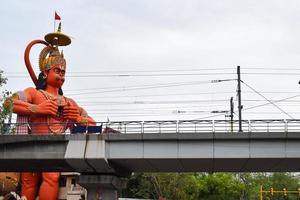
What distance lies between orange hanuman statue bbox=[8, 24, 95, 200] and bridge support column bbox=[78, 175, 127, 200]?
23.8 feet

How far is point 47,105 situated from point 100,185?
10163 millimetres

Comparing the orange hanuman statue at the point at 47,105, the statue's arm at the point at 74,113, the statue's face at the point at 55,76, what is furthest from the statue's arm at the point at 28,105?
the statue's face at the point at 55,76

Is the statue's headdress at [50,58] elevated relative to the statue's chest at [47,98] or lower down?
elevated

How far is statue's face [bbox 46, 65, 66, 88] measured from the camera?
38844mm

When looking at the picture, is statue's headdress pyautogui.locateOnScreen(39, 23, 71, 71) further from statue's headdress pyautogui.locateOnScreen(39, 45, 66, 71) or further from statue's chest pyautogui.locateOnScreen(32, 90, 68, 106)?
statue's chest pyautogui.locateOnScreen(32, 90, 68, 106)

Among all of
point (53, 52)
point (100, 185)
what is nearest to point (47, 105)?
point (53, 52)

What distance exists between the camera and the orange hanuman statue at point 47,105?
35.5 metres

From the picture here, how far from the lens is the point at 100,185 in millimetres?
27844

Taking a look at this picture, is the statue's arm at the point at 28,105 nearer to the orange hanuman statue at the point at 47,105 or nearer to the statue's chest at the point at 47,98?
the orange hanuman statue at the point at 47,105

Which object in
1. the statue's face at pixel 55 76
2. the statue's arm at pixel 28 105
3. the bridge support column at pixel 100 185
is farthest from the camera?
the statue's face at pixel 55 76

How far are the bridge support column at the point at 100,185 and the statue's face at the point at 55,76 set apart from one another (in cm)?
1280

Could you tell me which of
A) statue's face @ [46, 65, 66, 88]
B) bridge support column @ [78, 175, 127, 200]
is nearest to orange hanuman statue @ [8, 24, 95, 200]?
statue's face @ [46, 65, 66, 88]

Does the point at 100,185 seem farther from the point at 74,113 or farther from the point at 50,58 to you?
the point at 50,58

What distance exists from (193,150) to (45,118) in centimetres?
1427
